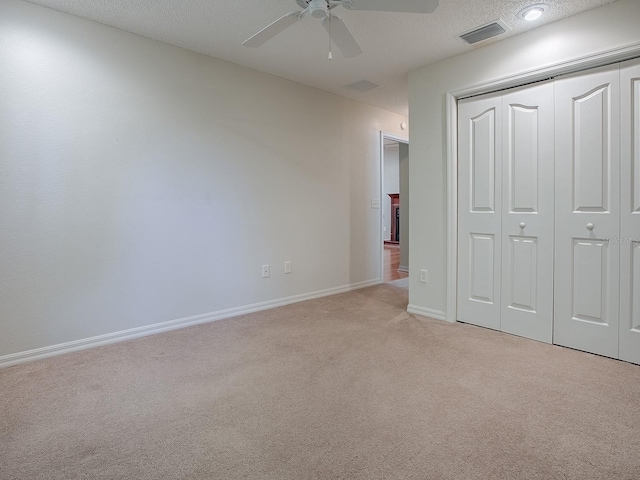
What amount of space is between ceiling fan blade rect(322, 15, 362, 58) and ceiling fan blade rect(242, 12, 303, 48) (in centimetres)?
17

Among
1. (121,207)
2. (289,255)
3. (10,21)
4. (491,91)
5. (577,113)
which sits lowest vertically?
(289,255)

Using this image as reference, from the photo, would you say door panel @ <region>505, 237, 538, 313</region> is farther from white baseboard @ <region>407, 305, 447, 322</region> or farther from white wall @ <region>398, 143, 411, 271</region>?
white wall @ <region>398, 143, 411, 271</region>

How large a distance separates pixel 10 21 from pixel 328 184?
2.98 metres

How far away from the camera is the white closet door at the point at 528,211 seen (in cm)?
270

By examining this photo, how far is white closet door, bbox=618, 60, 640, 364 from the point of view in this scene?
232 centimetres

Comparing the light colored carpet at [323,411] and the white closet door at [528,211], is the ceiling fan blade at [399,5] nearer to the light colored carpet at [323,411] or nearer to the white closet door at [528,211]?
the white closet door at [528,211]

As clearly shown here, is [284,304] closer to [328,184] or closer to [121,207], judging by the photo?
[328,184]

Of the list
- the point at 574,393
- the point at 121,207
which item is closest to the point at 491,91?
the point at 574,393

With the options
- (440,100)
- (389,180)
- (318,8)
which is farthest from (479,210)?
(389,180)

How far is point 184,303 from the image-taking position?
127 inches

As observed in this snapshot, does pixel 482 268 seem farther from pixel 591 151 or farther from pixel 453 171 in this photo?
pixel 591 151

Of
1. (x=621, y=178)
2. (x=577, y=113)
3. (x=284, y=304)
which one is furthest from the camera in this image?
(x=284, y=304)

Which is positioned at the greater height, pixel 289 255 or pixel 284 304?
pixel 289 255

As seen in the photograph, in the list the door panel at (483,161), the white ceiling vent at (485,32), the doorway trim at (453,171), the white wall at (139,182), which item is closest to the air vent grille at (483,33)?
the white ceiling vent at (485,32)
